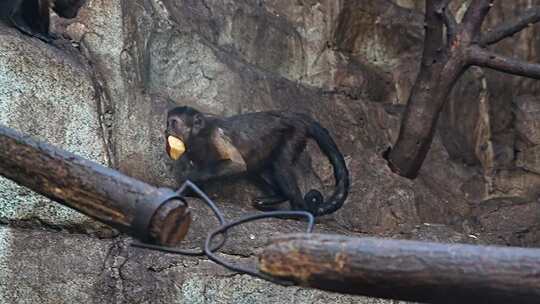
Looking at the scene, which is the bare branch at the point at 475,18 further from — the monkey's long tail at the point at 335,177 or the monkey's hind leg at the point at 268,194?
the monkey's hind leg at the point at 268,194

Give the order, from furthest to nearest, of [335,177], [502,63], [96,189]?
[335,177]
[502,63]
[96,189]

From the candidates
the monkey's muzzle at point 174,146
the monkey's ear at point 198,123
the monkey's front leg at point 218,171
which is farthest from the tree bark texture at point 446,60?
the monkey's muzzle at point 174,146

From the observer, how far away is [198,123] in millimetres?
5695

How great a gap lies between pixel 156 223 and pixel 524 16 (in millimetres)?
3984

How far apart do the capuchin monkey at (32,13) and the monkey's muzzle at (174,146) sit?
0.91m

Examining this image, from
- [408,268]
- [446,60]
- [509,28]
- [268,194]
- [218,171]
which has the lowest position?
[268,194]

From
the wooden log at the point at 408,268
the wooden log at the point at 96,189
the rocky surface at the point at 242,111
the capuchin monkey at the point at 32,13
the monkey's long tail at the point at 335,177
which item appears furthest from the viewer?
the monkey's long tail at the point at 335,177

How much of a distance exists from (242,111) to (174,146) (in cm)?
86

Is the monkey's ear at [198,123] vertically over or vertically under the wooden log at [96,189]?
under

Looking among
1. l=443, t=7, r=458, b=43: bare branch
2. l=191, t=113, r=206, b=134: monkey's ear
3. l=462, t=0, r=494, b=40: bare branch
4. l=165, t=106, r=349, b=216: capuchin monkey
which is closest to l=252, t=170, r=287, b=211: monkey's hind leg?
l=165, t=106, r=349, b=216: capuchin monkey

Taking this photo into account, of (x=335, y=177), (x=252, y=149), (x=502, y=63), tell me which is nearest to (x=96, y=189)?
(x=252, y=149)

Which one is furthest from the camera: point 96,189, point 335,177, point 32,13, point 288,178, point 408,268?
point 335,177

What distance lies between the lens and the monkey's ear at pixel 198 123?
567cm

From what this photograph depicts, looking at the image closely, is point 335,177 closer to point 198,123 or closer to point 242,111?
point 242,111
